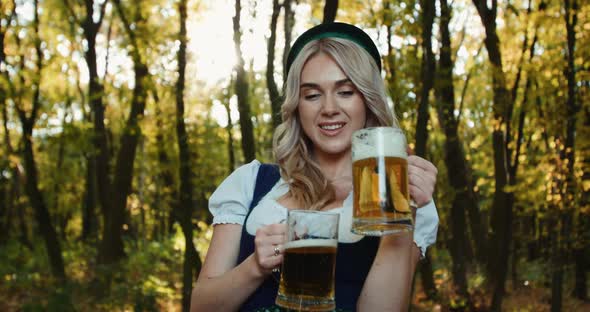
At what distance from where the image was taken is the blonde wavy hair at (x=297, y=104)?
7.45 feet

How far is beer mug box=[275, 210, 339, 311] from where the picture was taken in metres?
1.63

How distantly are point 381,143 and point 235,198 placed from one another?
84 centimetres

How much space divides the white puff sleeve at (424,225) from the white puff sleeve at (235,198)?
698 mm

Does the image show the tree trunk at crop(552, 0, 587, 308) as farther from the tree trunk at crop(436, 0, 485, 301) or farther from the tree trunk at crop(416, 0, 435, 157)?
the tree trunk at crop(416, 0, 435, 157)

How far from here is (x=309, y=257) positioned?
5.38ft

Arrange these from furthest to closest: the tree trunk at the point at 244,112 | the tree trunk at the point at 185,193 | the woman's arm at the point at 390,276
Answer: the tree trunk at the point at 185,193, the tree trunk at the point at 244,112, the woman's arm at the point at 390,276

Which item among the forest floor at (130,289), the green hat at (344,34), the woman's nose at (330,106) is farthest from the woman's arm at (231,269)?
the forest floor at (130,289)

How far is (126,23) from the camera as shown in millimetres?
9484

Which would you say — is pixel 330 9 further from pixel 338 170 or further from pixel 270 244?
pixel 270 244

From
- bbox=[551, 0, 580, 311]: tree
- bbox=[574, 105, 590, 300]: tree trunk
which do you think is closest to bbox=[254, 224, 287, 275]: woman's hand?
bbox=[551, 0, 580, 311]: tree

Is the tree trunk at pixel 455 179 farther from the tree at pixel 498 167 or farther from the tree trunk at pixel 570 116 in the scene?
Result: the tree trunk at pixel 570 116

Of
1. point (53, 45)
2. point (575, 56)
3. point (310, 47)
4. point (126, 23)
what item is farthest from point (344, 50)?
point (53, 45)

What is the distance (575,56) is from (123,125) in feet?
24.1

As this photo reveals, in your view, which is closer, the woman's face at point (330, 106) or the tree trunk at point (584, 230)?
the woman's face at point (330, 106)
